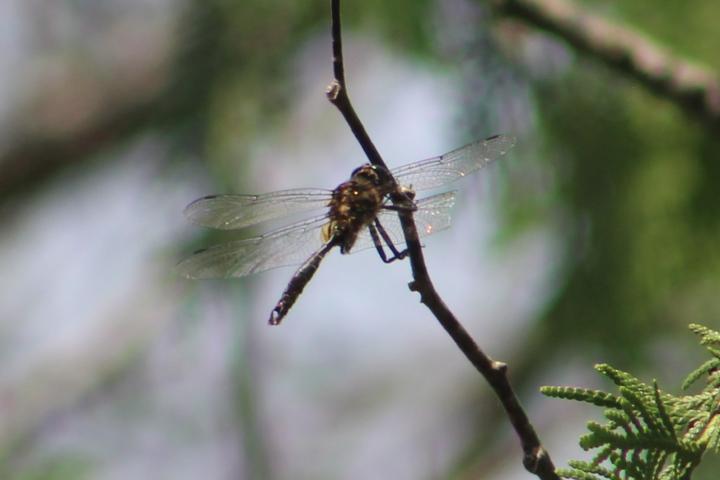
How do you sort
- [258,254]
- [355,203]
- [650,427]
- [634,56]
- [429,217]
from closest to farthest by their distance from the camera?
[650,427], [355,203], [429,217], [258,254], [634,56]

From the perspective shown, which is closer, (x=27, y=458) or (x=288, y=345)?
(x=27, y=458)

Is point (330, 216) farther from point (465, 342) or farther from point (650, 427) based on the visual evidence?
point (650, 427)

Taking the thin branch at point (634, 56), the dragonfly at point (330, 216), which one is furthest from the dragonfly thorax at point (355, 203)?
the thin branch at point (634, 56)

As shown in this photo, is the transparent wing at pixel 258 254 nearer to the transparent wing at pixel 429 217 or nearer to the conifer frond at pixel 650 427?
the transparent wing at pixel 429 217

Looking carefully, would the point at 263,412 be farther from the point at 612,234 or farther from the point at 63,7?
the point at 63,7

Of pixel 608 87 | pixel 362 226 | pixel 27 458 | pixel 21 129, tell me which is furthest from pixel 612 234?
pixel 27 458

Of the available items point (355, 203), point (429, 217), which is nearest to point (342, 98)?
point (355, 203)
